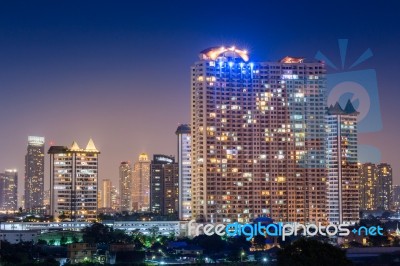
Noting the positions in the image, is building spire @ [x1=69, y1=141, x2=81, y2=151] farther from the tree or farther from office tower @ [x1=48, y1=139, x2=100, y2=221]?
the tree

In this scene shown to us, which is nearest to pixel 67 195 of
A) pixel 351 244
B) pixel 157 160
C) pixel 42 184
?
pixel 157 160

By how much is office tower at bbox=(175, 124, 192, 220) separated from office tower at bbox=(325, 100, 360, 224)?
728cm

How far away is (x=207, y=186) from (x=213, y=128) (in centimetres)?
280

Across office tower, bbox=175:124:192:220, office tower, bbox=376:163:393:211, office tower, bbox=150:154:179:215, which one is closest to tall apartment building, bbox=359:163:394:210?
office tower, bbox=376:163:393:211

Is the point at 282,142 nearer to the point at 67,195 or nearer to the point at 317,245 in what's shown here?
the point at 67,195

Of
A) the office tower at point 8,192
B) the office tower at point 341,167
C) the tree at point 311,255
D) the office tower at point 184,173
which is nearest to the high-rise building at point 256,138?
the office tower at point 341,167

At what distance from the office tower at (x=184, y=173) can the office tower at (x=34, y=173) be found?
1539 inches

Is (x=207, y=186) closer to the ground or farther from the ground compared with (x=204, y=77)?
closer to the ground

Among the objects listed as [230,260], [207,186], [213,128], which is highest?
[213,128]

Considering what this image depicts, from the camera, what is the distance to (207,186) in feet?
140

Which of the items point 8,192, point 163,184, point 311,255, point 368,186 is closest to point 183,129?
point 163,184

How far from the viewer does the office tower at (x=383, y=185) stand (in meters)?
75.3

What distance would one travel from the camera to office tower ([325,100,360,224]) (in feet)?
156

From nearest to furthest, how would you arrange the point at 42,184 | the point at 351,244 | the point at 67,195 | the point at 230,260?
1. the point at 230,260
2. the point at 351,244
3. the point at 67,195
4. the point at 42,184
